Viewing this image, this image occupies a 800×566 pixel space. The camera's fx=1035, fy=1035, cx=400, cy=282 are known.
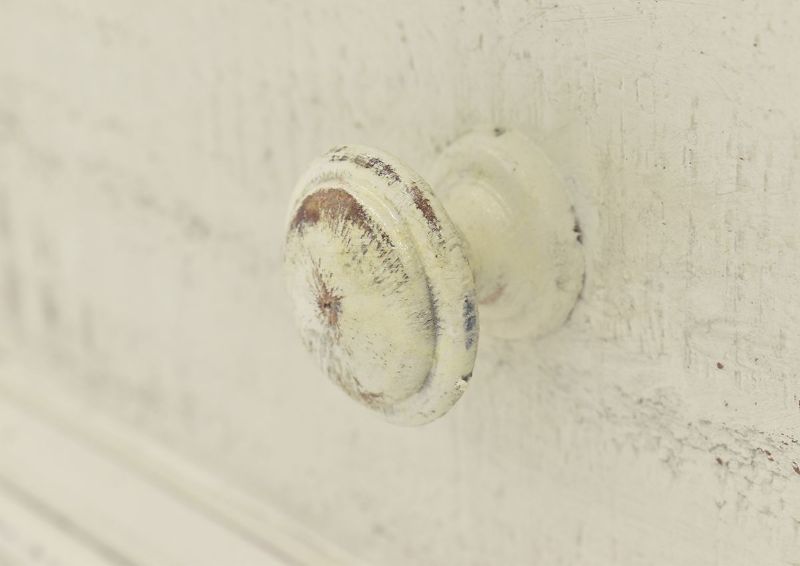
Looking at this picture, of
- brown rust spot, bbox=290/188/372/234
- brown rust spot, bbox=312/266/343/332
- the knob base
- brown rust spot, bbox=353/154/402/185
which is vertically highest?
the knob base

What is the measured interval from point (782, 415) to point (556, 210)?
98 mm

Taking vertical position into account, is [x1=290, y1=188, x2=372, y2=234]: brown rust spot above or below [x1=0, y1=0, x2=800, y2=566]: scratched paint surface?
below

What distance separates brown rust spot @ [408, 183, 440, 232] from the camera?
1.03 feet

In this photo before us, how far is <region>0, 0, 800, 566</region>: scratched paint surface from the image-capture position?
315 millimetres

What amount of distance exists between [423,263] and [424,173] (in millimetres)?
90

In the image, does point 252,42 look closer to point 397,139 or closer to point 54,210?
point 397,139

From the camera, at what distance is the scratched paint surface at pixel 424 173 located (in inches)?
12.4

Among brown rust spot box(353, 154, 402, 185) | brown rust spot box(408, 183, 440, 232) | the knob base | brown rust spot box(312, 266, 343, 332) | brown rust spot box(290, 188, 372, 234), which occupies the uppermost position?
the knob base

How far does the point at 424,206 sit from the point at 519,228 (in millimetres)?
54

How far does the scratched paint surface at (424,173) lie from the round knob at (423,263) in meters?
0.01

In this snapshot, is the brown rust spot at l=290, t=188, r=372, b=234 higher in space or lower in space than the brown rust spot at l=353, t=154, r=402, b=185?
lower

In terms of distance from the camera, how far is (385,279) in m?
0.32

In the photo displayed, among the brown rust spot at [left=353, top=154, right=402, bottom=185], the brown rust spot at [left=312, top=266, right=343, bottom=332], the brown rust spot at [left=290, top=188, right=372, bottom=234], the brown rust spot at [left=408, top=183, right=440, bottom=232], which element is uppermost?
the brown rust spot at [left=353, top=154, right=402, bottom=185]

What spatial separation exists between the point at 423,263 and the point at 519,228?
6cm
